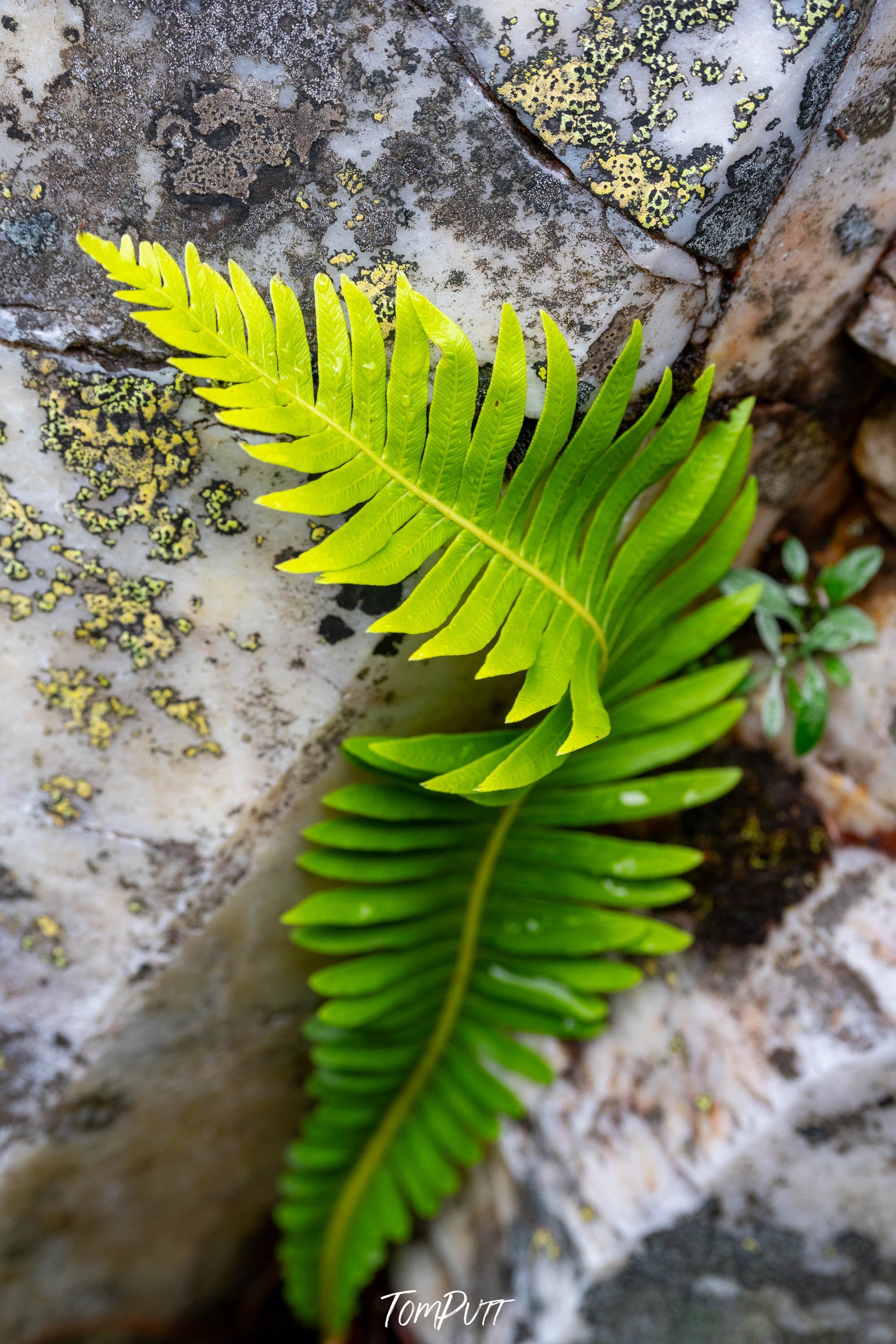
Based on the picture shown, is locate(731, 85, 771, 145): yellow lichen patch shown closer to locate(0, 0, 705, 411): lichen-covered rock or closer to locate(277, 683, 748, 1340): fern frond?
locate(0, 0, 705, 411): lichen-covered rock

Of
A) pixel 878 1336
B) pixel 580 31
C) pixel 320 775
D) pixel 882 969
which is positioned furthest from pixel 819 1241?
pixel 580 31

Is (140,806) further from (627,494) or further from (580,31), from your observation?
(580,31)

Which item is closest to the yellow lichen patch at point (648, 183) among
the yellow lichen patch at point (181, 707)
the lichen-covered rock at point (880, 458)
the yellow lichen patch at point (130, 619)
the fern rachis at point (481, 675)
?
the fern rachis at point (481, 675)

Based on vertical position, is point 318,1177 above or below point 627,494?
below

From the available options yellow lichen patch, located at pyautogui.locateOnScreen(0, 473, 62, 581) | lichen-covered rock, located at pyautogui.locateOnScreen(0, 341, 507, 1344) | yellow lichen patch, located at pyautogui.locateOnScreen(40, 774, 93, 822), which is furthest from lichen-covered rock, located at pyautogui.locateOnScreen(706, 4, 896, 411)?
yellow lichen patch, located at pyautogui.locateOnScreen(40, 774, 93, 822)

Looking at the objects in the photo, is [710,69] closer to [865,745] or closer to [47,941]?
[865,745]

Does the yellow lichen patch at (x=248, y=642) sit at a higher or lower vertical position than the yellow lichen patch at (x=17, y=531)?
lower

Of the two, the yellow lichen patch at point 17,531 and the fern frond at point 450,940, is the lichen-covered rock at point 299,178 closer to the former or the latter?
the yellow lichen patch at point 17,531
